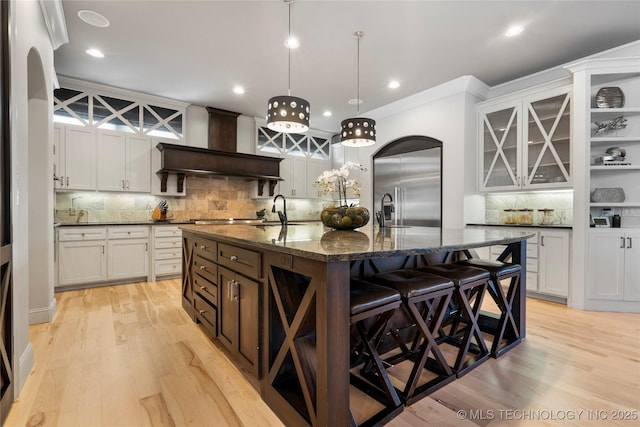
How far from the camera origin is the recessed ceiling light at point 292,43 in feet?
10.5

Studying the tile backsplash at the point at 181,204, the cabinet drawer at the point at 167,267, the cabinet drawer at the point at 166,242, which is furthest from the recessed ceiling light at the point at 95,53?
the cabinet drawer at the point at 167,267

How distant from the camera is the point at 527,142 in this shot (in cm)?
387

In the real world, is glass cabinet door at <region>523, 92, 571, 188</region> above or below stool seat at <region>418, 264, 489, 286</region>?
above

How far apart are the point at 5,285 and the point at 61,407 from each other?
717 mm

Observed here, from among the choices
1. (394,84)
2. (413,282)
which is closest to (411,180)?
(394,84)

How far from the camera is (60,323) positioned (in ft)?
9.08

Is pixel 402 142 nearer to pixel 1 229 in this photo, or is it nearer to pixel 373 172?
pixel 373 172

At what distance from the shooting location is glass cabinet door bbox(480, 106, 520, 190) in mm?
3977

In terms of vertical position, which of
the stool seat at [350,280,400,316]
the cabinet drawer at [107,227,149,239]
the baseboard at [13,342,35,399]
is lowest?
the baseboard at [13,342,35,399]

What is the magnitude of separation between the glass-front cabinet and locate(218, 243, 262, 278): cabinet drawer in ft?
12.3

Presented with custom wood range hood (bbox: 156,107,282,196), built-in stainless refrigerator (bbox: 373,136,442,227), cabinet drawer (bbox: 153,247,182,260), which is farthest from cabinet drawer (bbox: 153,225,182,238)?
built-in stainless refrigerator (bbox: 373,136,442,227)

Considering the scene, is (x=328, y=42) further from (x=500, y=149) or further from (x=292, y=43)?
(x=500, y=149)

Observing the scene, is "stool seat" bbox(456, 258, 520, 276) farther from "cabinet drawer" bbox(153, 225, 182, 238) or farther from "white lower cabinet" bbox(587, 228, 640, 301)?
"cabinet drawer" bbox(153, 225, 182, 238)

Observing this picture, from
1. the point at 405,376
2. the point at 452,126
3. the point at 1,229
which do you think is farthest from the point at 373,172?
the point at 1,229
